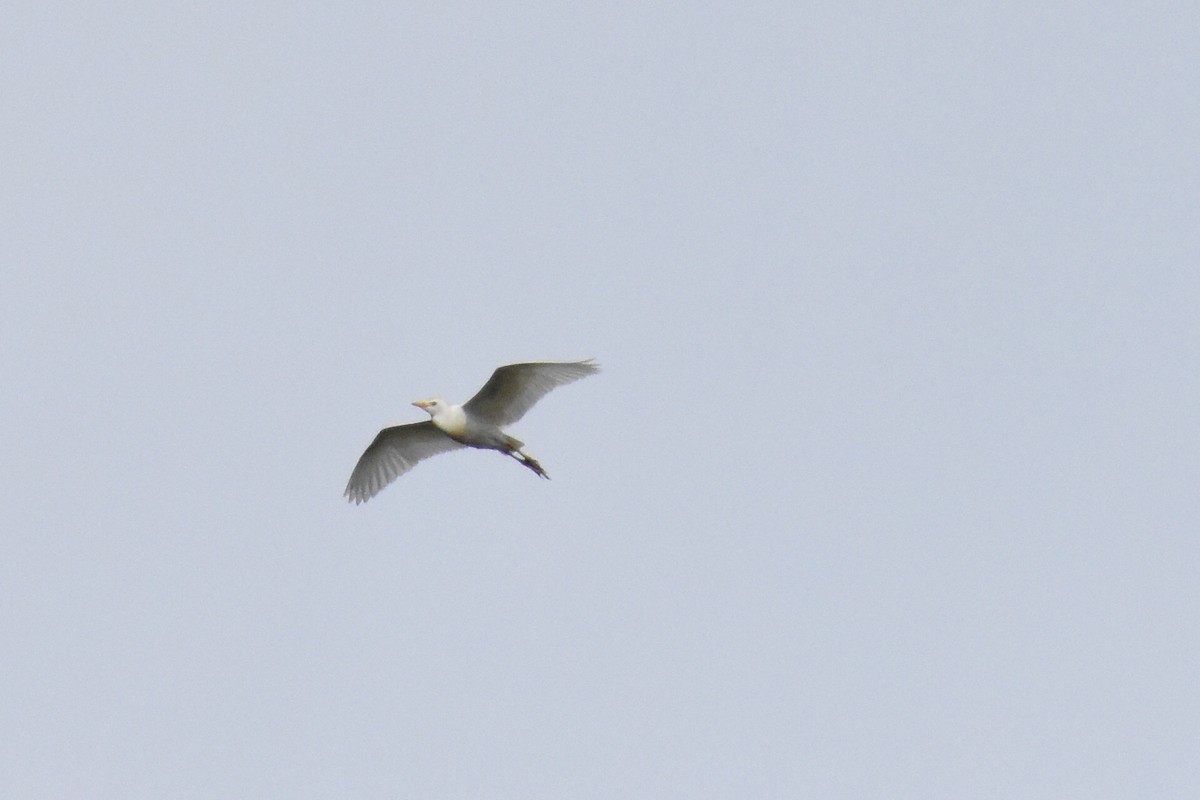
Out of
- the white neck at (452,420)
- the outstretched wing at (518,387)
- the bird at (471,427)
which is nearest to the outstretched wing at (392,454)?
the bird at (471,427)

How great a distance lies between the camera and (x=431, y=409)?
24.5 meters

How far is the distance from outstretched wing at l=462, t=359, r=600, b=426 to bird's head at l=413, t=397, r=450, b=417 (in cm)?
38

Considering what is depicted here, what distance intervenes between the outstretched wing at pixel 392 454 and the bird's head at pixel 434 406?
0.93 metres

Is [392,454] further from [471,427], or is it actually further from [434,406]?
[471,427]

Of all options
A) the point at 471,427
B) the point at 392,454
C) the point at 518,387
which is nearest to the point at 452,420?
the point at 471,427

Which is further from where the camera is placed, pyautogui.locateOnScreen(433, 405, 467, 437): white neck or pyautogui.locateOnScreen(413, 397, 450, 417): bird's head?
pyautogui.locateOnScreen(413, 397, 450, 417): bird's head

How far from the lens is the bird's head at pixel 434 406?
24.3m

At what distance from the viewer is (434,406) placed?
80.1 feet

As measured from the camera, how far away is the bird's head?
2434cm

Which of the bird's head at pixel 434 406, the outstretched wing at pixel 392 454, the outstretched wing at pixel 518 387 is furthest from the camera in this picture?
the outstretched wing at pixel 392 454

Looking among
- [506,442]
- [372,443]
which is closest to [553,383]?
[506,442]

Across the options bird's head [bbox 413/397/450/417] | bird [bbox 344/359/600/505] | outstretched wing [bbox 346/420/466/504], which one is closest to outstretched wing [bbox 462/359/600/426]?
bird [bbox 344/359/600/505]

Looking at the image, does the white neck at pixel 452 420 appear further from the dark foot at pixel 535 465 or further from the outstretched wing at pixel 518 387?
the dark foot at pixel 535 465

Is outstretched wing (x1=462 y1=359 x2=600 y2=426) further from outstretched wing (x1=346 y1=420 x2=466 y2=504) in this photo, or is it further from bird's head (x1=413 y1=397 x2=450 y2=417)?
outstretched wing (x1=346 y1=420 x2=466 y2=504)
